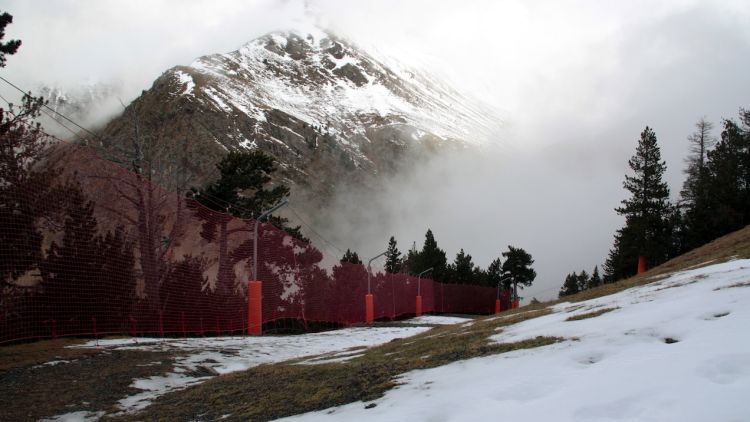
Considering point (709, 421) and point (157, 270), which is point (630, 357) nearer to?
point (709, 421)

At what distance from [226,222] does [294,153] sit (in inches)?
7135

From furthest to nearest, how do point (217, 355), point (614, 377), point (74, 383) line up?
1. point (217, 355)
2. point (74, 383)
3. point (614, 377)

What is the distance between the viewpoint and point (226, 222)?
19500mm

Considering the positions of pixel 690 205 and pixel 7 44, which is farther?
pixel 690 205

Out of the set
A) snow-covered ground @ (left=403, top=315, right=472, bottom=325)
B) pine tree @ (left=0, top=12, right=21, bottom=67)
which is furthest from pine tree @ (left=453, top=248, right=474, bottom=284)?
pine tree @ (left=0, top=12, right=21, bottom=67)

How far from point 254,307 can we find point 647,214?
43350mm

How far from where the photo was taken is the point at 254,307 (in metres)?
19.9

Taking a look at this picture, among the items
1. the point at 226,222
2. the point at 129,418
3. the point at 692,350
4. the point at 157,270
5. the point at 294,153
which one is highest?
the point at 294,153

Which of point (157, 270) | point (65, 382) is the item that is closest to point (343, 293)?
point (157, 270)

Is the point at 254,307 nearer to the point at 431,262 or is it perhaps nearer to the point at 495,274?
the point at 431,262

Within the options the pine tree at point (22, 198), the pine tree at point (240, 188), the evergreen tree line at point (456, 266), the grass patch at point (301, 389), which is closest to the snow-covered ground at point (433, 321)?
the pine tree at point (240, 188)

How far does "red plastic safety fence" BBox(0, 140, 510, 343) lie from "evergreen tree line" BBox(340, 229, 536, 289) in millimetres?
57795

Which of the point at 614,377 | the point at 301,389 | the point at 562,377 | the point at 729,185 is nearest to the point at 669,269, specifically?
the point at 301,389

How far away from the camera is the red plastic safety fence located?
13172 mm
